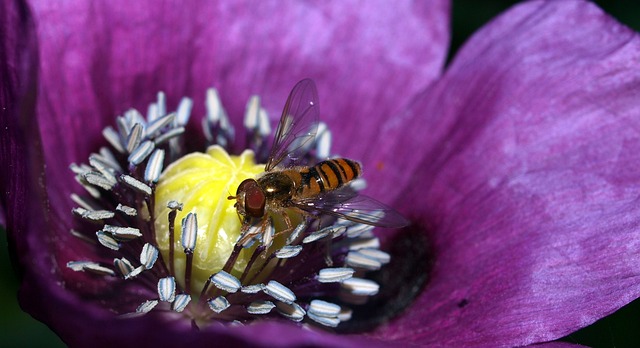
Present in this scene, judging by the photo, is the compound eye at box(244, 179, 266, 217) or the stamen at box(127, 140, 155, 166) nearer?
the compound eye at box(244, 179, 266, 217)

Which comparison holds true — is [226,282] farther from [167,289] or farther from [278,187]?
[278,187]

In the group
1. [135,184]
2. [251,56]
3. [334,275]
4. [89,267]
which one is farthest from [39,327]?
[251,56]

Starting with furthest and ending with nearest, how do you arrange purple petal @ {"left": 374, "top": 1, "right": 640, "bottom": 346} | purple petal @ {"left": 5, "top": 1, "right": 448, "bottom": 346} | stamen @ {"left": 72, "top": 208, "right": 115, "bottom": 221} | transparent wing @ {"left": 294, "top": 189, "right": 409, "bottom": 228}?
stamen @ {"left": 72, "top": 208, "right": 115, "bottom": 221}, purple petal @ {"left": 374, "top": 1, "right": 640, "bottom": 346}, transparent wing @ {"left": 294, "top": 189, "right": 409, "bottom": 228}, purple petal @ {"left": 5, "top": 1, "right": 448, "bottom": 346}

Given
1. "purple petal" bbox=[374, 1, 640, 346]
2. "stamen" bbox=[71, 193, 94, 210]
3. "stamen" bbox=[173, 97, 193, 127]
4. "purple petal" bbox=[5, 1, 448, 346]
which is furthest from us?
"stamen" bbox=[173, 97, 193, 127]

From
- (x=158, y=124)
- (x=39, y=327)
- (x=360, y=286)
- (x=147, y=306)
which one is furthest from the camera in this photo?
(x=39, y=327)

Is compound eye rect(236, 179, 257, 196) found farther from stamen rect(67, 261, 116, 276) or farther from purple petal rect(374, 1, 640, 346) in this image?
purple petal rect(374, 1, 640, 346)

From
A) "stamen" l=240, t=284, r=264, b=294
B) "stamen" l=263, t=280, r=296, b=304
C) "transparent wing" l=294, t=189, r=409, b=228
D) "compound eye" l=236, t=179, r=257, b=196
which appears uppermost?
"compound eye" l=236, t=179, r=257, b=196

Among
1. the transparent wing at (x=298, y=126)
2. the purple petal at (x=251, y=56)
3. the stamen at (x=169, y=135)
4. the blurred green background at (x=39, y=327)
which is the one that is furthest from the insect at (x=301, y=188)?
the blurred green background at (x=39, y=327)

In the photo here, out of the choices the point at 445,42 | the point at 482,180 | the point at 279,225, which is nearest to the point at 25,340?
the point at 279,225

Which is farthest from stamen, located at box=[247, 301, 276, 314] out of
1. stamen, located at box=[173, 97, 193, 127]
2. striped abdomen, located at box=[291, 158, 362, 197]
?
stamen, located at box=[173, 97, 193, 127]
